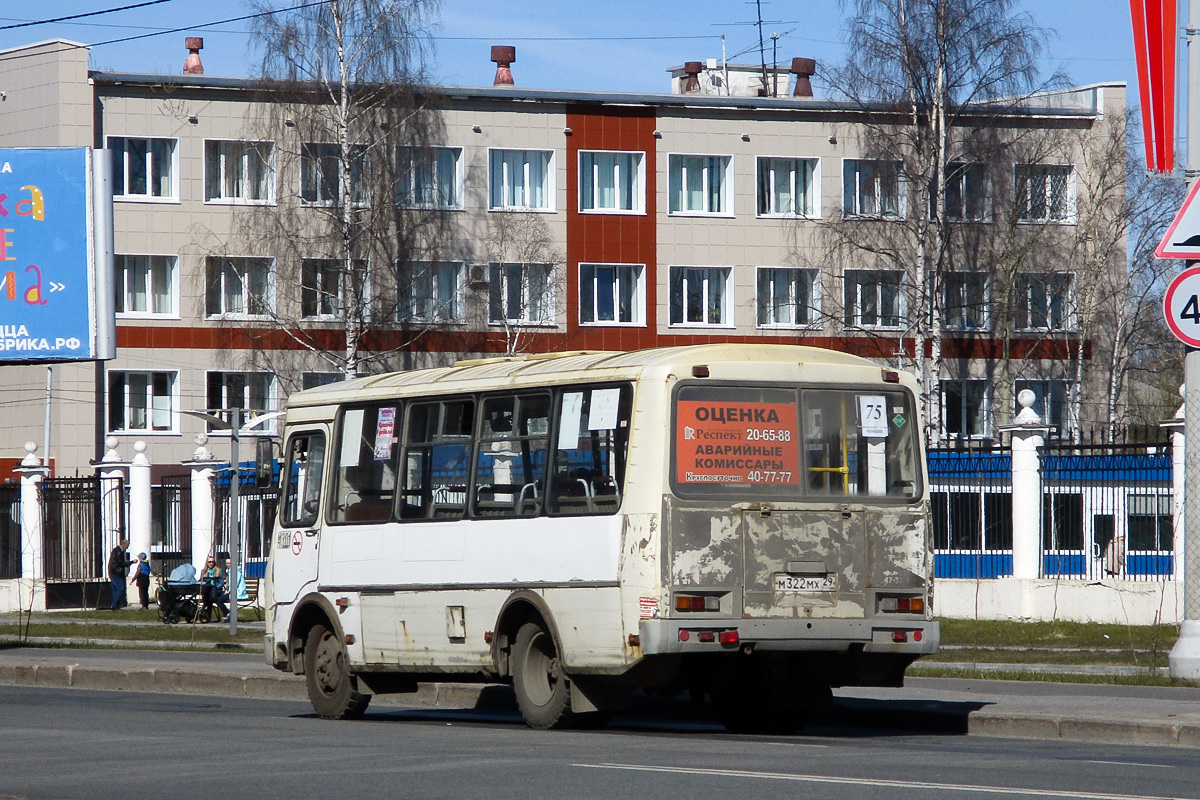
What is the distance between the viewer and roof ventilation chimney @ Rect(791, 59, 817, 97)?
63.5 m

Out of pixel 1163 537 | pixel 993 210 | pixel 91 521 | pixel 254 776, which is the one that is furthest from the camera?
pixel 993 210

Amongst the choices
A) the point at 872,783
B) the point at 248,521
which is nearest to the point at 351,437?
the point at 872,783

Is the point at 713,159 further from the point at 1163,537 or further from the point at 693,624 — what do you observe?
the point at 693,624

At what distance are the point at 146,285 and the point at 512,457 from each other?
41628 millimetres

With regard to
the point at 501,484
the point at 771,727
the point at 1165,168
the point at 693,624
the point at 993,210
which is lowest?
the point at 771,727

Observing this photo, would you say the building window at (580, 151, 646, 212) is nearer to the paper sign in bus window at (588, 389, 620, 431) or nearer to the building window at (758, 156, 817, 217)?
the building window at (758, 156, 817, 217)

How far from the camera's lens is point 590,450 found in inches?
549

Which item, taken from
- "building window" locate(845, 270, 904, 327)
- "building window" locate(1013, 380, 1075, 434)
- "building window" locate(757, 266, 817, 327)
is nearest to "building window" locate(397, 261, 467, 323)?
"building window" locate(757, 266, 817, 327)

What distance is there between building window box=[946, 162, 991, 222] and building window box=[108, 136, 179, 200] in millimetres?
21523

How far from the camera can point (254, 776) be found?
1074cm

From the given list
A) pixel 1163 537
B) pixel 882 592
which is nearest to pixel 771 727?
pixel 882 592

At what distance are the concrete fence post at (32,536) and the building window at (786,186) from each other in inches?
1012

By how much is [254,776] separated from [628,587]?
3450 mm

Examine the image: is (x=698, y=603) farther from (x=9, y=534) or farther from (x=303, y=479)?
(x=9, y=534)
